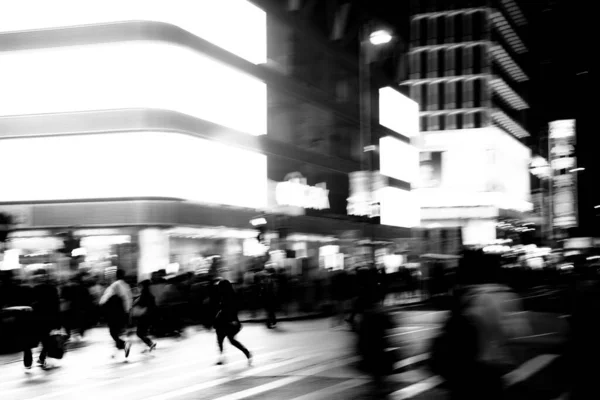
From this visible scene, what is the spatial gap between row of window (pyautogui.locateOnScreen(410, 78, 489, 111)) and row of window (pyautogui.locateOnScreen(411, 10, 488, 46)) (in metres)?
4.71

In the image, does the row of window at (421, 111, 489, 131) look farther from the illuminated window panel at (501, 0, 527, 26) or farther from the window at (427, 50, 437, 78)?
the illuminated window panel at (501, 0, 527, 26)

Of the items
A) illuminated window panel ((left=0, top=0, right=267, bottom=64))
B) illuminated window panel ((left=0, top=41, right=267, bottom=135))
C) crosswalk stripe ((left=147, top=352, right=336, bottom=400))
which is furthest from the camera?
illuminated window panel ((left=0, top=0, right=267, bottom=64))

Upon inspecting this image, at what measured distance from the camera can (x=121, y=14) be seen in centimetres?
3616

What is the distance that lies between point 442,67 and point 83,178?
224 feet

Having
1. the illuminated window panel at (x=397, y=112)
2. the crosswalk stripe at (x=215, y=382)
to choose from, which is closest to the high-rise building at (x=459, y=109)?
the illuminated window panel at (x=397, y=112)

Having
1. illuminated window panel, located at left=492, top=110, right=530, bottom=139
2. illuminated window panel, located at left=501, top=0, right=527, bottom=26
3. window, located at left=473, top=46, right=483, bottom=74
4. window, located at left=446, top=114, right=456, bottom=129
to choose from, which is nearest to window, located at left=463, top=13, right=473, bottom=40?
window, located at left=473, top=46, right=483, bottom=74

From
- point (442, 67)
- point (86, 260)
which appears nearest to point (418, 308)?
point (86, 260)

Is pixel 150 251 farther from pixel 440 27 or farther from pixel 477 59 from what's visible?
pixel 440 27

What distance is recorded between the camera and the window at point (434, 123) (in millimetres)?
98938

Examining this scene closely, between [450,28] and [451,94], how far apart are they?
24.2ft

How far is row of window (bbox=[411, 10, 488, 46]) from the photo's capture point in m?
97.7

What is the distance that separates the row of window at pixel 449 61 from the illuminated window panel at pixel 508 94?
5.48 m

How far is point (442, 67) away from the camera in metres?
98.6

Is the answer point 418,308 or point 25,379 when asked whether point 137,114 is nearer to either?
point 418,308
